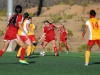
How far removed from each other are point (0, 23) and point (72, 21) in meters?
7.20

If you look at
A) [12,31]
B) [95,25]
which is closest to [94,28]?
[95,25]

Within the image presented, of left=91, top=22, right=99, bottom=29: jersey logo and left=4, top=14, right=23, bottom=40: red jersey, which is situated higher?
left=91, top=22, right=99, bottom=29: jersey logo

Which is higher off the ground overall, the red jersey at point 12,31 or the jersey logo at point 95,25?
the jersey logo at point 95,25

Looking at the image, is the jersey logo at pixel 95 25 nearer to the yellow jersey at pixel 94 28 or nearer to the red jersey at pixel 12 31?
the yellow jersey at pixel 94 28

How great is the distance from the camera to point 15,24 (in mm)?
17859

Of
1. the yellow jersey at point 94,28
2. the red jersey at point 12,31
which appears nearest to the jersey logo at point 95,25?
the yellow jersey at point 94,28

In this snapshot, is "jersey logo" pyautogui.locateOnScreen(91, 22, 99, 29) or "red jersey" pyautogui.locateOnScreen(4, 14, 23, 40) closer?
"red jersey" pyautogui.locateOnScreen(4, 14, 23, 40)

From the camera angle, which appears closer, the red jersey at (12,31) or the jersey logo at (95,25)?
the red jersey at (12,31)

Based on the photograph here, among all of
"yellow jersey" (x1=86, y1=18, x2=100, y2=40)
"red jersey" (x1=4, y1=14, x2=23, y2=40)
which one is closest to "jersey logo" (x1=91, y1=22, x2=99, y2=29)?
"yellow jersey" (x1=86, y1=18, x2=100, y2=40)

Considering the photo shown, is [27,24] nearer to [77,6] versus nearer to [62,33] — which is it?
[62,33]

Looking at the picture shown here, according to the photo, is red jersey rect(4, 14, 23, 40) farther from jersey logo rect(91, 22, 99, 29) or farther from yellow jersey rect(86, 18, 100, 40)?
jersey logo rect(91, 22, 99, 29)

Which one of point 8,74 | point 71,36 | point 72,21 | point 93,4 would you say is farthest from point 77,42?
point 8,74

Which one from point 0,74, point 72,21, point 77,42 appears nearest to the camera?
point 0,74

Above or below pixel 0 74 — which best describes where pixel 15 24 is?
above
